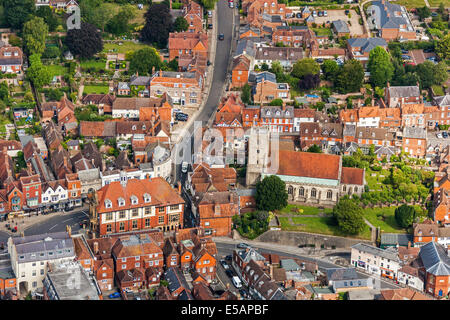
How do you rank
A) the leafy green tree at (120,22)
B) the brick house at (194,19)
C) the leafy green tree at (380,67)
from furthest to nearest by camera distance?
the brick house at (194,19)
the leafy green tree at (120,22)
the leafy green tree at (380,67)

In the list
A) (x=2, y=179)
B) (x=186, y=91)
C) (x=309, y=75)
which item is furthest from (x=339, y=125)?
(x=2, y=179)

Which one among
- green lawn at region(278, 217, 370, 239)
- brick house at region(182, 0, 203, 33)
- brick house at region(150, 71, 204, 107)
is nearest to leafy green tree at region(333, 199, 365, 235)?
green lawn at region(278, 217, 370, 239)

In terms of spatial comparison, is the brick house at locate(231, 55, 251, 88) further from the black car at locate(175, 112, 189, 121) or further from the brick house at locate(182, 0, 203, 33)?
the brick house at locate(182, 0, 203, 33)

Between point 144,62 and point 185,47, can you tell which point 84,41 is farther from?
point 185,47

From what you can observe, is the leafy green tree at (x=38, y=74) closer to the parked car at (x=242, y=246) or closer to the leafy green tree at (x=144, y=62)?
the leafy green tree at (x=144, y=62)

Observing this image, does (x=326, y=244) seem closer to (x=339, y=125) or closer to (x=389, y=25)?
(x=339, y=125)

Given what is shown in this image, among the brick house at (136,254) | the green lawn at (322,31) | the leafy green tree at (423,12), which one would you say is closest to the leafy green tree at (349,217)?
the brick house at (136,254)
